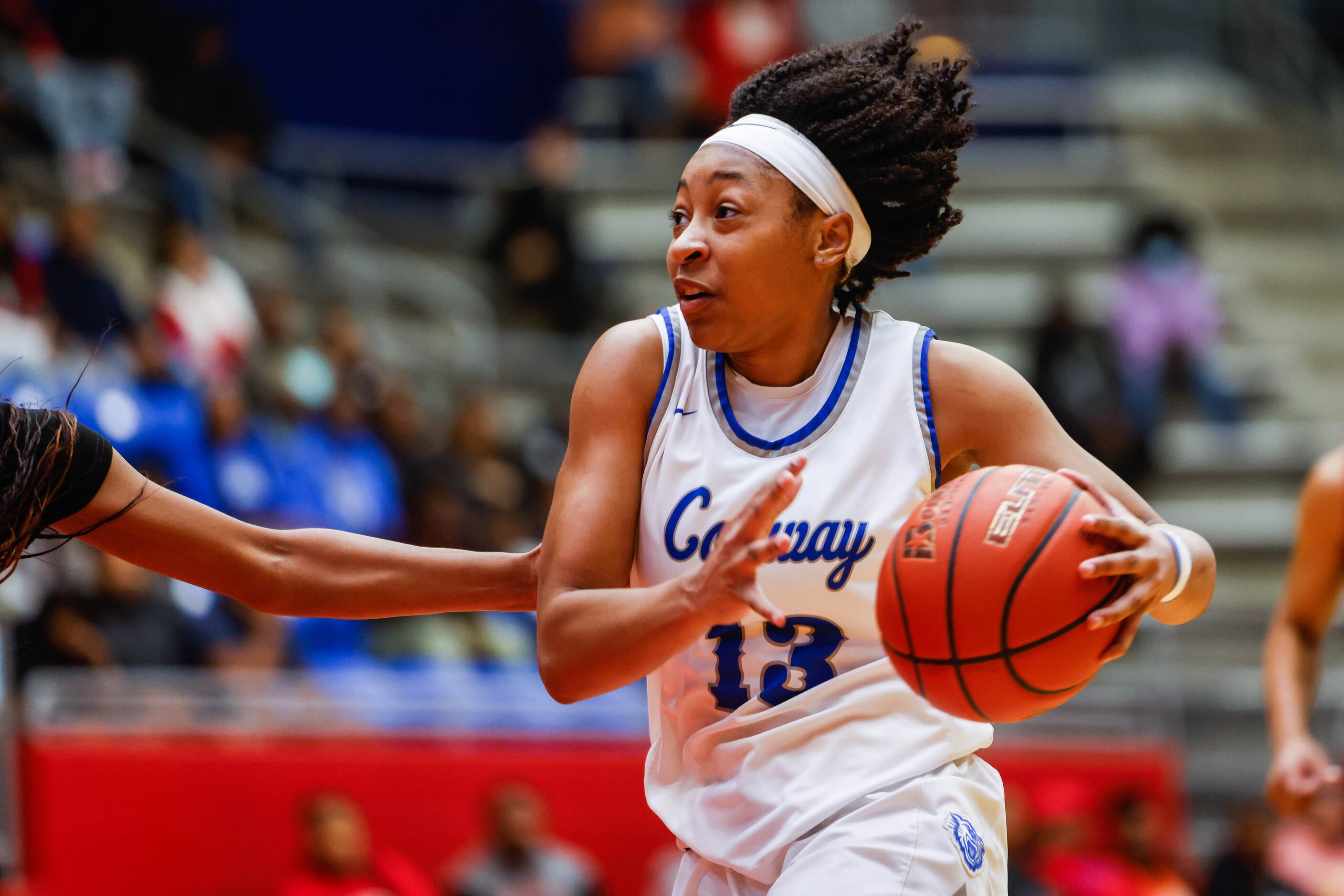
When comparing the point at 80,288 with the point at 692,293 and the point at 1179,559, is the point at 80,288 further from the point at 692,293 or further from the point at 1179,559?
the point at 1179,559

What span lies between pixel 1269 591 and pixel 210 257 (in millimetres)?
7285

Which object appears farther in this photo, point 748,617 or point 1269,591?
point 1269,591

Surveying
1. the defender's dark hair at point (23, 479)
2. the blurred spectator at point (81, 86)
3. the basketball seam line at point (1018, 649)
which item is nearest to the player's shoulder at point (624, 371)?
the basketball seam line at point (1018, 649)

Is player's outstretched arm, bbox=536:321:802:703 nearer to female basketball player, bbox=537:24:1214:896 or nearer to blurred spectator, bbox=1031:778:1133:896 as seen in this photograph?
female basketball player, bbox=537:24:1214:896

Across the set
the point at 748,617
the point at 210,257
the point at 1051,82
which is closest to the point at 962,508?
the point at 748,617

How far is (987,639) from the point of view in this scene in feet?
10.00

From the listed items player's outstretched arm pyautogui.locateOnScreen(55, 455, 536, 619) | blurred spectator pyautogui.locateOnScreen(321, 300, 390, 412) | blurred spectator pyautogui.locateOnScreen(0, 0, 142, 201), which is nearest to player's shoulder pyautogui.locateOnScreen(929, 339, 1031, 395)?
player's outstretched arm pyautogui.locateOnScreen(55, 455, 536, 619)

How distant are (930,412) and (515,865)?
508cm

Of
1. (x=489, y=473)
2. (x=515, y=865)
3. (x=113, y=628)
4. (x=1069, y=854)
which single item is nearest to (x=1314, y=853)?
(x=1069, y=854)

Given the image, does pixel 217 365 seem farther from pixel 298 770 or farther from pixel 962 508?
pixel 962 508

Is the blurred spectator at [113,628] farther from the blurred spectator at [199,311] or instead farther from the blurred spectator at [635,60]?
the blurred spectator at [635,60]

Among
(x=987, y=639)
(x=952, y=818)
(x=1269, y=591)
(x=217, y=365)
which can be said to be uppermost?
(x=217, y=365)

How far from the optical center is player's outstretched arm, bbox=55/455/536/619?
11.6ft

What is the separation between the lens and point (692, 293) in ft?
11.3
